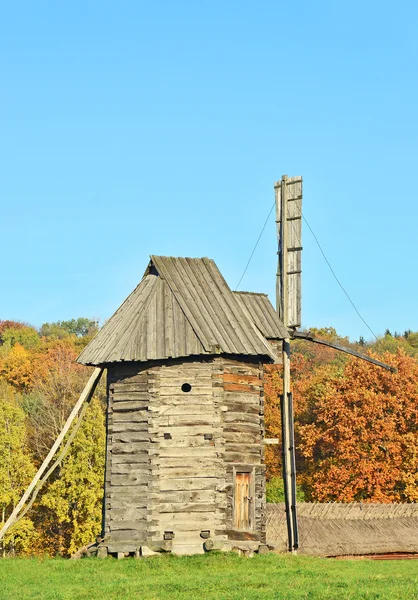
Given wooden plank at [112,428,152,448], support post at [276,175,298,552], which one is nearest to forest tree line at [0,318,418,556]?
support post at [276,175,298,552]

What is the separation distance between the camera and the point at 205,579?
66.8ft

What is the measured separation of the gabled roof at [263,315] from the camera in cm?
2695

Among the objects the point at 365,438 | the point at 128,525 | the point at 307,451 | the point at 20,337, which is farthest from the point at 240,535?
Result: the point at 20,337

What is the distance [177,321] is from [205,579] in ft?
23.4

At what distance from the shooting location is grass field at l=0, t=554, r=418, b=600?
1844 cm

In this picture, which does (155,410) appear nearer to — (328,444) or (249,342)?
(249,342)

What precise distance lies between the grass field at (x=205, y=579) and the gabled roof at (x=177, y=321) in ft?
17.1

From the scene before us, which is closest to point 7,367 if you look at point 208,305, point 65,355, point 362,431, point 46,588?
point 65,355

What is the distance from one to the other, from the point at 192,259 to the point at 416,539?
1527 centimetres

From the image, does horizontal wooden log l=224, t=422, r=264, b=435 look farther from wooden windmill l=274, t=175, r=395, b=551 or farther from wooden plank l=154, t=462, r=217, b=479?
wooden windmill l=274, t=175, r=395, b=551

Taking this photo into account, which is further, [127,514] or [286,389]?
[286,389]

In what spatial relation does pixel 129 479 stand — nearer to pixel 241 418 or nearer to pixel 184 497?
pixel 184 497

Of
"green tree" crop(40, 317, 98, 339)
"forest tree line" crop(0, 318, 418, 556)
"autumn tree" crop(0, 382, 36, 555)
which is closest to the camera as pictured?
"autumn tree" crop(0, 382, 36, 555)

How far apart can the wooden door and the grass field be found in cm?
117
